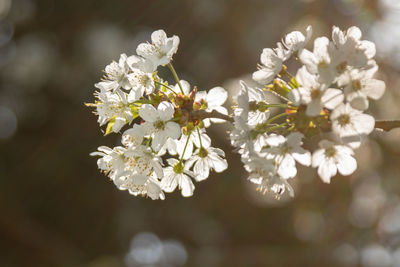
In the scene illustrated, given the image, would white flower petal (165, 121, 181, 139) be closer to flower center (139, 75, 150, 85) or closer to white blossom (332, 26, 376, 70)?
flower center (139, 75, 150, 85)

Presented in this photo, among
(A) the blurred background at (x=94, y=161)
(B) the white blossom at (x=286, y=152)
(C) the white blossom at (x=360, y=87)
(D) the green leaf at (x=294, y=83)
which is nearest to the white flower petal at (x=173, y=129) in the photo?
(B) the white blossom at (x=286, y=152)

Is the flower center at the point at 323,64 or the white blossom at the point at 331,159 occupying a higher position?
the flower center at the point at 323,64

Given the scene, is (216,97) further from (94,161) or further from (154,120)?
(94,161)

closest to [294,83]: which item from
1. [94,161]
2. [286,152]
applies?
[286,152]

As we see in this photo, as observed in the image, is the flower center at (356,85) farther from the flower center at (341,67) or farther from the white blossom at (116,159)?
the white blossom at (116,159)

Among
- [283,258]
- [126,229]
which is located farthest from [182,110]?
[126,229]

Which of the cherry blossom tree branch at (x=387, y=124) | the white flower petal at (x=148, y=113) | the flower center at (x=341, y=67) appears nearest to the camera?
the cherry blossom tree branch at (x=387, y=124)

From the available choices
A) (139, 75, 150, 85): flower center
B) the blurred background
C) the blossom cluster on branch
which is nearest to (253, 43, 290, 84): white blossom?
the blossom cluster on branch
